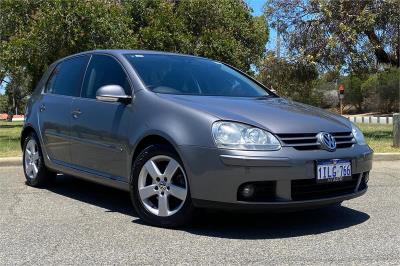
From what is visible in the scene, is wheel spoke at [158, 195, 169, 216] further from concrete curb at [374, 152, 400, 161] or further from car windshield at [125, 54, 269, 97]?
concrete curb at [374, 152, 400, 161]

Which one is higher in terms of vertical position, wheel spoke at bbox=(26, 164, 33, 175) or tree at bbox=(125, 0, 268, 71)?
tree at bbox=(125, 0, 268, 71)

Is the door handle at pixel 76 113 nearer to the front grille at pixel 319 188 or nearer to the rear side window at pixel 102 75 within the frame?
the rear side window at pixel 102 75

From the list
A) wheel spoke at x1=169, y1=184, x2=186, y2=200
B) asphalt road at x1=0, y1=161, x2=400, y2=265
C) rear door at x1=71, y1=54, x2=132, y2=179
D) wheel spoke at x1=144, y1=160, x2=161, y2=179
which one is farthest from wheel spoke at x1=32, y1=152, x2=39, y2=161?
wheel spoke at x1=169, y1=184, x2=186, y2=200

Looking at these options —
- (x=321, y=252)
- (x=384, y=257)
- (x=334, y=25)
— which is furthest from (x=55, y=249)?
(x=334, y=25)

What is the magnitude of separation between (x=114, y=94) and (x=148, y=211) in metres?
1.13

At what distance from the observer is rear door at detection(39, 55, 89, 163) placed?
247 inches

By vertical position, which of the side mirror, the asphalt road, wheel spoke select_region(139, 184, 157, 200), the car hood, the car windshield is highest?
the car windshield

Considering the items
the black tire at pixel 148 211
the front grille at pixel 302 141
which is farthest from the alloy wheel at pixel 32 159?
the front grille at pixel 302 141

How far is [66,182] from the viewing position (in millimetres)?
7668

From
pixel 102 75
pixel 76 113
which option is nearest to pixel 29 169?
pixel 76 113

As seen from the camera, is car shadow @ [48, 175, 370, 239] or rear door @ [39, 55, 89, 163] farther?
rear door @ [39, 55, 89, 163]

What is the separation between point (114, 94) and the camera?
5293 mm

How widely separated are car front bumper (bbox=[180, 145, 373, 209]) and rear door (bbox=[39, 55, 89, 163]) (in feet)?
6.76

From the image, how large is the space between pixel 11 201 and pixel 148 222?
6.71ft
